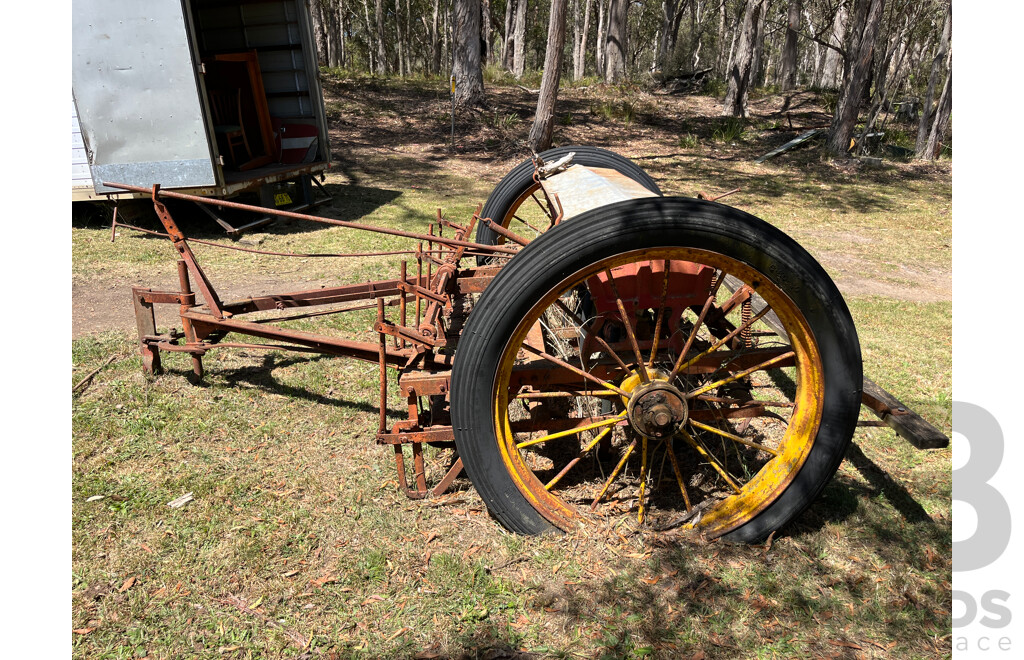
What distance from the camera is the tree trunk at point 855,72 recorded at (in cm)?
1284

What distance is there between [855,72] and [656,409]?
1368 centimetres

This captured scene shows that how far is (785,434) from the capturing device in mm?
2582

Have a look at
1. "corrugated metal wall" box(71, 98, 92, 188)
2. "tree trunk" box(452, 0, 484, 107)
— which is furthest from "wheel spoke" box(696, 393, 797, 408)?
"tree trunk" box(452, 0, 484, 107)

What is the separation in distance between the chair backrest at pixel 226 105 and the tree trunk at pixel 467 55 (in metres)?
6.33

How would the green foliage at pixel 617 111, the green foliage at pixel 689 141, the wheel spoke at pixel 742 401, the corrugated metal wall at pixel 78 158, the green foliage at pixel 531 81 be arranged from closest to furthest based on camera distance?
1. the wheel spoke at pixel 742 401
2. the corrugated metal wall at pixel 78 158
3. the green foliage at pixel 689 141
4. the green foliage at pixel 617 111
5. the green foliage at pixel 531 81

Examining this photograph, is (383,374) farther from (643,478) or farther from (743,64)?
(743,64)

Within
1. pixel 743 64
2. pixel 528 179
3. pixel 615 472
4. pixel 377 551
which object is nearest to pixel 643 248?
pixel 615 472

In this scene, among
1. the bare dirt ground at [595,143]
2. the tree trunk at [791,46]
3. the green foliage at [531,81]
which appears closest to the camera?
the bare dirt ground at [595,143]

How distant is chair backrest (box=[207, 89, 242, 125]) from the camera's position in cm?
936

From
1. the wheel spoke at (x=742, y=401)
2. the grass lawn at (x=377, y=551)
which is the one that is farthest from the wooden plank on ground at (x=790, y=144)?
the wheel spoke at (x=742, y=401)

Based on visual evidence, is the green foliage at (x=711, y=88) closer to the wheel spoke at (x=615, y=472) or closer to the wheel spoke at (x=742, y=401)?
the wheel spoke at (x=742, y=401)

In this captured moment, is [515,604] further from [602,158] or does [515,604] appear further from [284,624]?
[602,158]

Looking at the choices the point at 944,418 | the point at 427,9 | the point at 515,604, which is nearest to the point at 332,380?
the point at 515,604

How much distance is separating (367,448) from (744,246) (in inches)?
91.2
